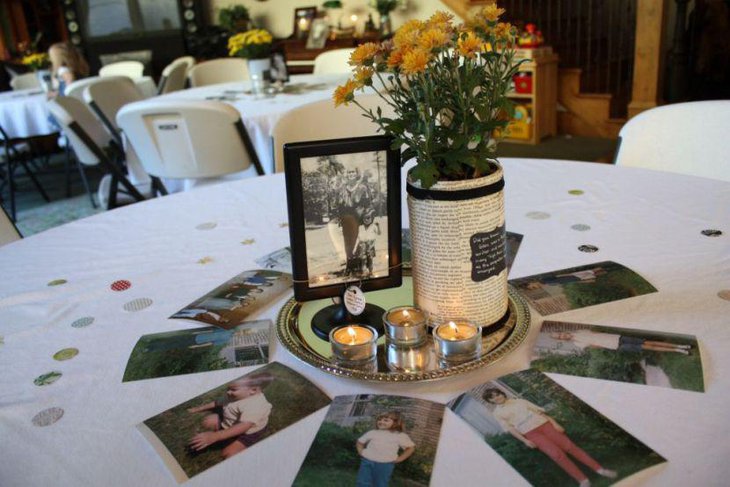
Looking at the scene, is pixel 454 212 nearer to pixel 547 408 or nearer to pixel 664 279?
pixel 547 408

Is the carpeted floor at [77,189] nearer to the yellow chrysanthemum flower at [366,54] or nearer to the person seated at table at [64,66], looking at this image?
the person seated at table at [64,66]

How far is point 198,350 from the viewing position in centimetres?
89

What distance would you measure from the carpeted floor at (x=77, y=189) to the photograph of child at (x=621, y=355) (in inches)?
138

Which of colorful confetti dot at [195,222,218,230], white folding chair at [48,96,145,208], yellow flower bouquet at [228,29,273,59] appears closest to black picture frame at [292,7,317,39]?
white folding chair at [48,96,145,208]

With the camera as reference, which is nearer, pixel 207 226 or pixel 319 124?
pixel 207 226

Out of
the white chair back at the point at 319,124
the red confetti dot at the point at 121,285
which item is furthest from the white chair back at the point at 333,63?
the red confetti dot at the point at 121,285

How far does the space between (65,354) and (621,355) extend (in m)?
0.74

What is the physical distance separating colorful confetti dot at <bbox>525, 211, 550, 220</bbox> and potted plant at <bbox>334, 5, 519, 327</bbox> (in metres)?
0.47

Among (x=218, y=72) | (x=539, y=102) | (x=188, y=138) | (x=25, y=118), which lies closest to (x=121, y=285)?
(x=188, y=138)

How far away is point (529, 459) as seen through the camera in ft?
2.10

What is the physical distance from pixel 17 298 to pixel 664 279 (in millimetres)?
1037

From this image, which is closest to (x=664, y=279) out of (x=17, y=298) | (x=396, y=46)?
(x=396, y=46)

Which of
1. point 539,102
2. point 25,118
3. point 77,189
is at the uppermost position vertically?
point 25,118

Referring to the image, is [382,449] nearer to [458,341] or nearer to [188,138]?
[458,341]
